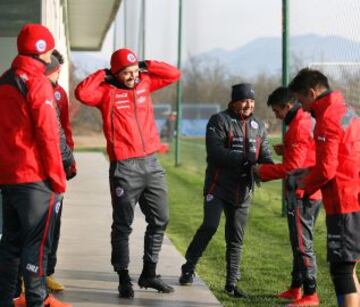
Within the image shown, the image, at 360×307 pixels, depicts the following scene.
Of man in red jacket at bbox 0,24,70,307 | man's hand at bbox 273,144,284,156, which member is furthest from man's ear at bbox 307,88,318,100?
man in red jacket at bbox 0,24,70,307

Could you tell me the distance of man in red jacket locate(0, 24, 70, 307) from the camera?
5379mm

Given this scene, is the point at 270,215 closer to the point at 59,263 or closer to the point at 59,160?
the point at 59,263

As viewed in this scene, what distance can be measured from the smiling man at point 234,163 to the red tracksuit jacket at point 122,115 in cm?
57

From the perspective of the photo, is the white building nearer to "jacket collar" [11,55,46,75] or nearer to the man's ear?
"jacket collar" [11,55,46,75]

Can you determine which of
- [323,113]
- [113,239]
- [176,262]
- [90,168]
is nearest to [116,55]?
[113,239]

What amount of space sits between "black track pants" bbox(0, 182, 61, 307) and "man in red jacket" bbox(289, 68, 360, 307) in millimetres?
1685

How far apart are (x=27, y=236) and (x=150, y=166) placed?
157 centimetres

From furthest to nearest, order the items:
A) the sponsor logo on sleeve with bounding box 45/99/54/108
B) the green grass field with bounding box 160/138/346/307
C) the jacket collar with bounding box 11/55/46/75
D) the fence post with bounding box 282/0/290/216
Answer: the fence post with bounding box 282/0/290/216 → the green grass field with bounding box 160/138/346/307 → the jacket collar with bounding box 11/55/46/75 → the sponsor logo on sleeve with bounding box 45/99/54/108

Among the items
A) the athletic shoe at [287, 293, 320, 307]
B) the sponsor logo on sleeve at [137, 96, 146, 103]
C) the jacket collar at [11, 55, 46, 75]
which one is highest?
the jacket collar at [11, 55, 46, 75]

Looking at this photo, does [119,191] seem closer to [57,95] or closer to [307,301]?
[57,95]

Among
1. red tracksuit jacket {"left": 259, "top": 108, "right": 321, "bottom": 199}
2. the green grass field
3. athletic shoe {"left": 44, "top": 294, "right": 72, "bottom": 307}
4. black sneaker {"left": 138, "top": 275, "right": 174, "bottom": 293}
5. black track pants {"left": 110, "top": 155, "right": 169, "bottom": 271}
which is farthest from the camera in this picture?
the green grass field

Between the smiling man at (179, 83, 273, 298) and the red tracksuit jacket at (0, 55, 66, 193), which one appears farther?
the smiling man at (179, 83, 273, 298)

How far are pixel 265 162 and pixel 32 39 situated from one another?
7.87ft

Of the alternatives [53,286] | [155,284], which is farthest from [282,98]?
[53,286]
